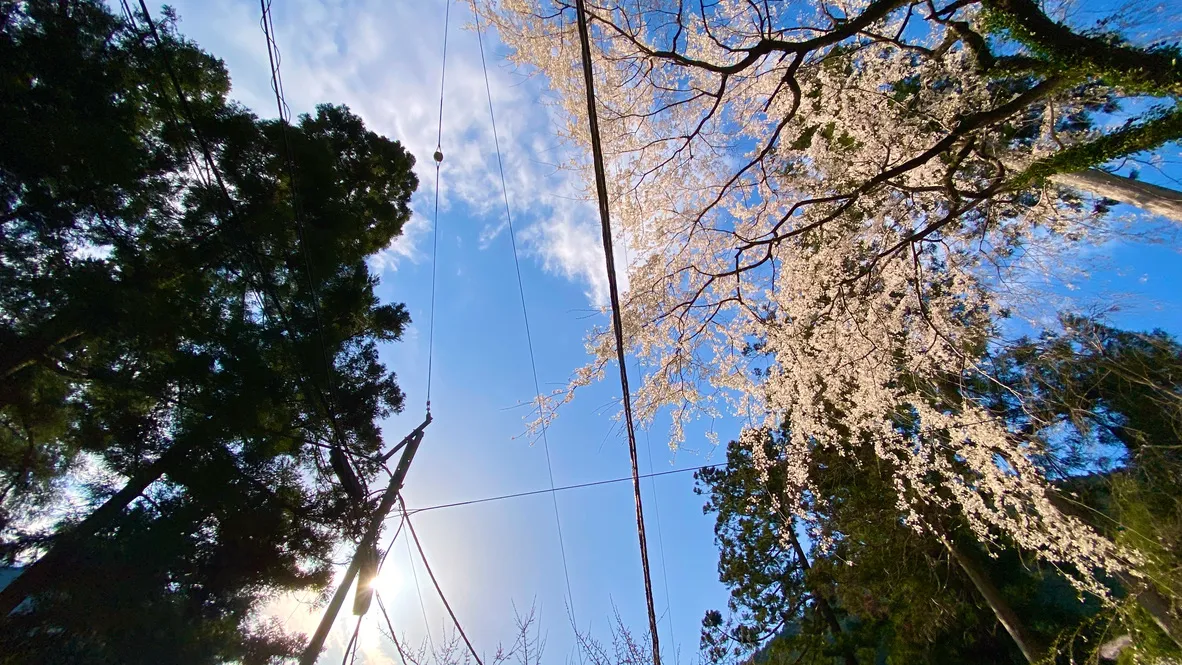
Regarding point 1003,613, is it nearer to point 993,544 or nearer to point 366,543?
point 993,544

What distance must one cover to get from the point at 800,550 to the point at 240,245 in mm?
13797

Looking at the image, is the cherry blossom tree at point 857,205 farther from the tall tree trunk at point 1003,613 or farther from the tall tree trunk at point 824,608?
the tall tree trunk at point 824,608

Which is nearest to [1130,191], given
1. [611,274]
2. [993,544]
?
[611,274]

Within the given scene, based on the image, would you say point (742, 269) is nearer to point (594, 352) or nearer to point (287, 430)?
point (594, 352)

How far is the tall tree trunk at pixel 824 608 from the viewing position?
10.0 metres

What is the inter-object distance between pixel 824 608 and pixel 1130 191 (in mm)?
10556

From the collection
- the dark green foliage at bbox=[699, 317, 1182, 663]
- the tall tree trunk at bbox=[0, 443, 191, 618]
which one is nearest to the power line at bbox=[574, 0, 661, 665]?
the dark green foliage at bbox=[699, 317, 1182, 663]

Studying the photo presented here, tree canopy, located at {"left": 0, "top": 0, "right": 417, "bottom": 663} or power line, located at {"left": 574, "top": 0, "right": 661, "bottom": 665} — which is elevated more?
tree canopy, located at {"left": 0, "top": 0, "right": 417, "bottom": 663}

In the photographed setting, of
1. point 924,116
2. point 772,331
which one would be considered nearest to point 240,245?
point 772,331

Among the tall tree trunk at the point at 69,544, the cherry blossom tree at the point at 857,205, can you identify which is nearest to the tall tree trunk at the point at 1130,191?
the cherry blossom tree at the point at 857,205

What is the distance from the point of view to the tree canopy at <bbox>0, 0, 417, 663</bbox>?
4410 mm

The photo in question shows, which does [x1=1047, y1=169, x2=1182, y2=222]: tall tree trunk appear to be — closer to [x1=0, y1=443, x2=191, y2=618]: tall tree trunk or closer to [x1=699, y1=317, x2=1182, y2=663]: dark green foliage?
[x1=699, y1=317, x2=1182, y2=663]: dark green foliage

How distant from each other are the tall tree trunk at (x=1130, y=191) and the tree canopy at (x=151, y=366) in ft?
26.7

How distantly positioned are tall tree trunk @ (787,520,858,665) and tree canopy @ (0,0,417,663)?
32.1 feet
